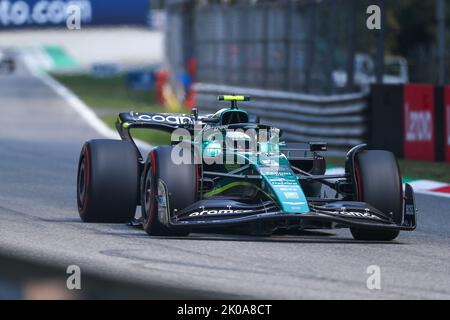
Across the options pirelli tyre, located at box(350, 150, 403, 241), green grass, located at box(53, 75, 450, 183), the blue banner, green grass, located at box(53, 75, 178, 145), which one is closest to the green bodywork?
pirelli tyre, located at box(350, 150, 403, 241)

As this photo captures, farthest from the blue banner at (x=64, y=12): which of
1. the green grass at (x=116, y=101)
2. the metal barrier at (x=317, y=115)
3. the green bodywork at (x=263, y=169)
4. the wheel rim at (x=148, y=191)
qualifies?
the wheel rim at (x=148, y=191)

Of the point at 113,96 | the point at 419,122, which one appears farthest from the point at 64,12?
the point at 419,122

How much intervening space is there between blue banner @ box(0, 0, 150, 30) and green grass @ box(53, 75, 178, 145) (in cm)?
1153

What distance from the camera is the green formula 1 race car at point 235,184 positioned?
10492 millimetres

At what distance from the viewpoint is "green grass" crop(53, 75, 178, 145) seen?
26141 millimetres

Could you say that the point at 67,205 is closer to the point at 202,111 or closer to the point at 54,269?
the point at 54,269

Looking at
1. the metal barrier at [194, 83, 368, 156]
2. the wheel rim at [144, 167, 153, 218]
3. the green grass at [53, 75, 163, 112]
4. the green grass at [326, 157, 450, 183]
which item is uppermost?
the wheel rim at [144, 167, 153, 218]

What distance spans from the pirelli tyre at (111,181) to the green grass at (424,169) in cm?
693

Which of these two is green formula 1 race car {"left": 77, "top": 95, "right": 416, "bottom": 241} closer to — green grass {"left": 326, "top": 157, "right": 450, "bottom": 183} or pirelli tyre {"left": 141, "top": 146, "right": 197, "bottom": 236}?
pirelli tyre {"left": 141, "top": 146, "right": 197, "bottom": 236}

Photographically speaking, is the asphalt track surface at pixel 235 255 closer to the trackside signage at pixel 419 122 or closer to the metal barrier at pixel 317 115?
the trackside signage at pixel 419 122

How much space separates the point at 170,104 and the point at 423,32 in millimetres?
13614

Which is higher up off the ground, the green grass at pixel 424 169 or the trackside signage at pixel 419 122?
the trackside signage at pixel 419 122

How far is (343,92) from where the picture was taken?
75.9ft

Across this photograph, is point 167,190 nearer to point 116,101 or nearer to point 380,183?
point 380,183
